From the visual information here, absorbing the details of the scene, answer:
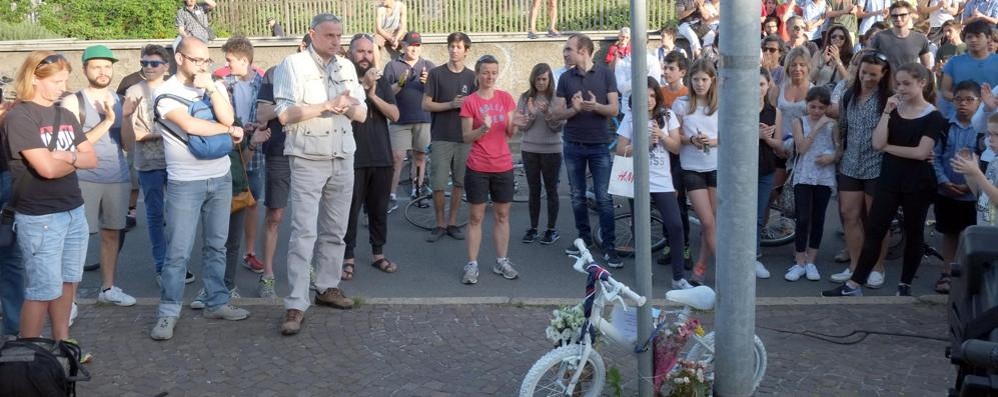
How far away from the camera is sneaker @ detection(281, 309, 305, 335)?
6.58 metres

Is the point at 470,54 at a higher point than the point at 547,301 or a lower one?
higher

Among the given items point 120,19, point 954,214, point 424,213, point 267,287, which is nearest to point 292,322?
point 267,287

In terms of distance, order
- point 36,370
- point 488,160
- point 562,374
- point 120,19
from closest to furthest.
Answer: point 36,370, point 562,374, point 488,160, point 120,19

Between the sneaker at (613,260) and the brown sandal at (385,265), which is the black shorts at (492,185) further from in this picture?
the sneaker at (613,260)

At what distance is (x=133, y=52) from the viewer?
1716 centimetres

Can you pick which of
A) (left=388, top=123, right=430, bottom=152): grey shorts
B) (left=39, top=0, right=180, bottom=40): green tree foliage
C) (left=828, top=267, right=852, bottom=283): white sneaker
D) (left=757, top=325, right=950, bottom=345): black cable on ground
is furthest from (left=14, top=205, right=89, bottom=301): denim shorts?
(left=39, top=0, right=180, bottom=40): green tree foliage

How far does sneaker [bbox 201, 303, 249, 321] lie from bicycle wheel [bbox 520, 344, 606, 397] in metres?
2.60

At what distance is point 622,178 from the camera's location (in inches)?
297

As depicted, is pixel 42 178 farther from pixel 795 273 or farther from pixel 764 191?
pixel 795 273

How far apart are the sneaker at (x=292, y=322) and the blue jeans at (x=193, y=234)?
60cm

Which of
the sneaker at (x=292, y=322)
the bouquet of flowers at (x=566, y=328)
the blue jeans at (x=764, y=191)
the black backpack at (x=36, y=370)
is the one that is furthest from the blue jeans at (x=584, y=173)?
the black backpack at (x=36, y=370)

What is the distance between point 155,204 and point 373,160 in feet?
5.61

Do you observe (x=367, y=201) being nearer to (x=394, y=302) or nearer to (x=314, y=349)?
(x=394, y=302)

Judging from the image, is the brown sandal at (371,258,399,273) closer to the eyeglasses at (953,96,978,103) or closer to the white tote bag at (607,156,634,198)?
the white tote bag at (607,156,634,198)
